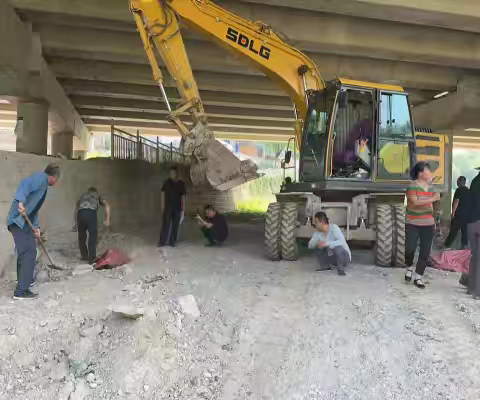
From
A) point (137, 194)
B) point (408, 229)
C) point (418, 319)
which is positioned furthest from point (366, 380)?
point (137, 194)

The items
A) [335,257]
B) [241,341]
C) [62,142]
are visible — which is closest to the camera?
[241,341]

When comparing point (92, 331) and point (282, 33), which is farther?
point (282, 33)

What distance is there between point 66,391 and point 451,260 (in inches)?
226

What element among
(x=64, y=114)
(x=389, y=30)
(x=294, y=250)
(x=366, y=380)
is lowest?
(x=366, y=380)

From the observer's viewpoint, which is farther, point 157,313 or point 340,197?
point 340,197

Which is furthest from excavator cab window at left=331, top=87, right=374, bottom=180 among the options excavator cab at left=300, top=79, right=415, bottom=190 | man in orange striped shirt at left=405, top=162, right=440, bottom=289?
man in orange striped shirt at left=405, top=162, right=440, bottom=289

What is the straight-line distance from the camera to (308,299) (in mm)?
5180

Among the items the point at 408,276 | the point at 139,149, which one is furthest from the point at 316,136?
the point at 139,149

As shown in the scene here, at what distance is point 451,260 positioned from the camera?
693 cm

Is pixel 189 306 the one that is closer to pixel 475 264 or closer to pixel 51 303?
pixel 51 303

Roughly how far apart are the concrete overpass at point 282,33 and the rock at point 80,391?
23.3ft

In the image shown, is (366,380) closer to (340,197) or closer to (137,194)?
(340,197)

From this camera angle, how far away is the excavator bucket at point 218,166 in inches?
313

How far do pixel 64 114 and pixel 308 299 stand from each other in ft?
40.2
